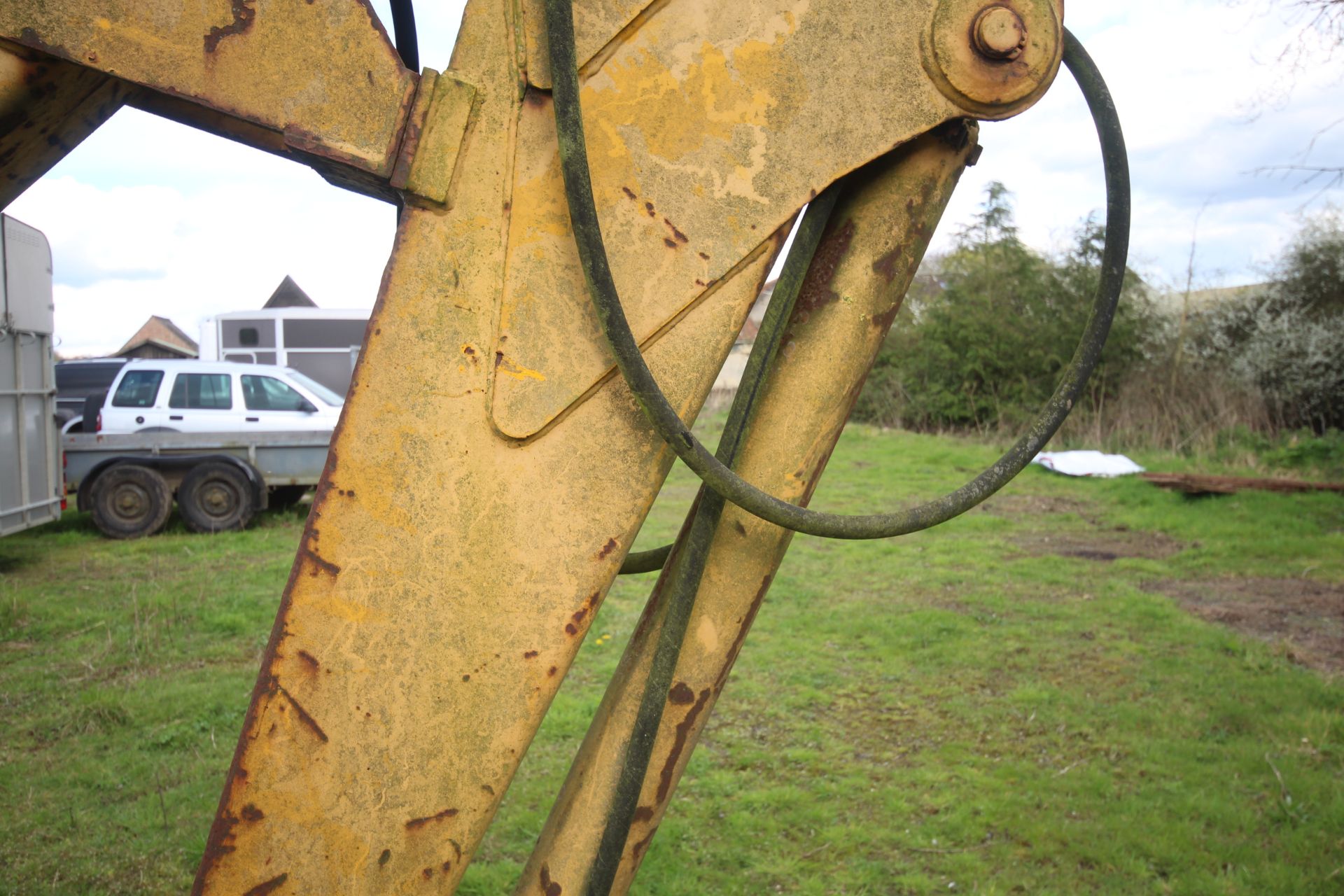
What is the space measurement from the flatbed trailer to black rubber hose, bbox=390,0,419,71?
9147 mm

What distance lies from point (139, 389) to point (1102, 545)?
33.6ft

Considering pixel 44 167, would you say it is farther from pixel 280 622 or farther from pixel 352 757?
pixel 352 757

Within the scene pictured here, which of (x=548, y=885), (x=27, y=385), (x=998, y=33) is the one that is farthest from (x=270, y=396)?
(x=998, y=33)

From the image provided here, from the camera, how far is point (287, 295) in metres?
25.8

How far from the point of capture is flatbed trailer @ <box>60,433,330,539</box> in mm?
10250

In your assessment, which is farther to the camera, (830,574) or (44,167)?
(830,574)

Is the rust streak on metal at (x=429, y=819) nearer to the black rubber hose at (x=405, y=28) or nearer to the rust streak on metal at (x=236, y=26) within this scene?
the rust streak on metal at (x=236, y=26)

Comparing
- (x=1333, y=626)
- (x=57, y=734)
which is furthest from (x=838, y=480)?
(x=57, y=734)

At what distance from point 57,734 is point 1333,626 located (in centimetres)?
777

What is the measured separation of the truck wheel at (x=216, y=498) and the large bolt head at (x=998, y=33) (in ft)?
34.7

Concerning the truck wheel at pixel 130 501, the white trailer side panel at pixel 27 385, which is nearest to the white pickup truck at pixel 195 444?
the truck wheel at pixel 130 501

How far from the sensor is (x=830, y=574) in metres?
8.32

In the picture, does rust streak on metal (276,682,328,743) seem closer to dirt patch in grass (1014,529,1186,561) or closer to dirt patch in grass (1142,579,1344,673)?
dirt patch in grass (1142,579,1344,673)

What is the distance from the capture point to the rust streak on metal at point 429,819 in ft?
3.69
